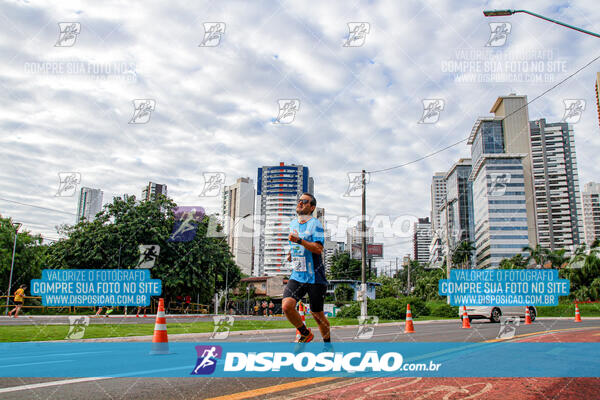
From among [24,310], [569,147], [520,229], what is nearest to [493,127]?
[569,147]

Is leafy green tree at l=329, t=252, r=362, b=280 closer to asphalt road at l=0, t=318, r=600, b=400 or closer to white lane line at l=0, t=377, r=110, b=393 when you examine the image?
asphalt road at l=0, t=318, r=600, b=400

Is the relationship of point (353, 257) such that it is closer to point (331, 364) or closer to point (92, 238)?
point (92, 238)

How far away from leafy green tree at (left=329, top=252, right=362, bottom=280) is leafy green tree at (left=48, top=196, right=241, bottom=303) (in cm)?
5246

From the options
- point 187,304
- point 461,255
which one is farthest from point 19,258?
point 461,255

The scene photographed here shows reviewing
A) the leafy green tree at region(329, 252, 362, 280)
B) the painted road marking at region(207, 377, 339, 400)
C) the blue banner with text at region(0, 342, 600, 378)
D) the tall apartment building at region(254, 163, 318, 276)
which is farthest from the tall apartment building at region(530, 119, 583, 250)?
the painted road marking at region(207, 377, 339, 400)

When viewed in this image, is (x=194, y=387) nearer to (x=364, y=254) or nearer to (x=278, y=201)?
(x=364, y=254)

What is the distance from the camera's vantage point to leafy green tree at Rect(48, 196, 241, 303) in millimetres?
32062

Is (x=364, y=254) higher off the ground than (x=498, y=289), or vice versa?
(x=364, y=254)

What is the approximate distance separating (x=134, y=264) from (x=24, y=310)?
7302 millimetres

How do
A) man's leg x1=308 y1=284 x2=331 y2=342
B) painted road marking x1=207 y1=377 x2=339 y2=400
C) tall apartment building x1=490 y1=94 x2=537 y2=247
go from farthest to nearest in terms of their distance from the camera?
tall apartment building x1=490 y1=94 x2=537 y2=247
man's leg x1=308 y1=284 x2=331 y2=342
painted road marking x1=207 y1=377 x2=339 y2=400

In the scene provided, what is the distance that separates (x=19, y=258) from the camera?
125ft

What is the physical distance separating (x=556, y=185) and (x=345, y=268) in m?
137

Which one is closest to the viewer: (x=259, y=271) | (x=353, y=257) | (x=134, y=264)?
(x=134, y=264)

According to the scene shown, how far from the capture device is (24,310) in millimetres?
27297
